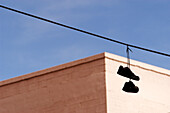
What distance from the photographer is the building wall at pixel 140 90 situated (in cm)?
2097

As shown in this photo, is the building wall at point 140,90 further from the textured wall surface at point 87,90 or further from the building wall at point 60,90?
the building wall at point 60,90

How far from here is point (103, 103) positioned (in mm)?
20703

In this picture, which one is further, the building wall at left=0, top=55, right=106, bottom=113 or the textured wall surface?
the building wall at left=0, top=55, right=106, bottom=113

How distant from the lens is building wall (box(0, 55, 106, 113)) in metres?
21.1

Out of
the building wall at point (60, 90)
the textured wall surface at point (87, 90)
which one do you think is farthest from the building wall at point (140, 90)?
the building wall at point (60, 90)

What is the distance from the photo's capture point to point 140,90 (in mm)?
22047

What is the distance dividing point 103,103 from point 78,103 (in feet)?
4.10

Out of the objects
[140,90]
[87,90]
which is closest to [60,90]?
[87,90]

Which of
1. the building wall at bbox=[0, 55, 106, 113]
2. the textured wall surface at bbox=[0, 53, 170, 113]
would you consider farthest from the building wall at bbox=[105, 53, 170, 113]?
the building wall at bbox=[0, 55, 106, 113]

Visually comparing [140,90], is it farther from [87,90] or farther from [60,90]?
[60,90]

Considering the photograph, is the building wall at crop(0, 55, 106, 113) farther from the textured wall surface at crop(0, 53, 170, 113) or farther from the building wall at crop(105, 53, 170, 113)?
the building wall at crop(105, 53, 170, 113)

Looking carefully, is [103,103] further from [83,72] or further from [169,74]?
[169,74]

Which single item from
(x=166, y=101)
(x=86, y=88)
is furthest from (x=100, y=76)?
(x=166, y=101)

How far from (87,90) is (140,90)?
89.8 inches
